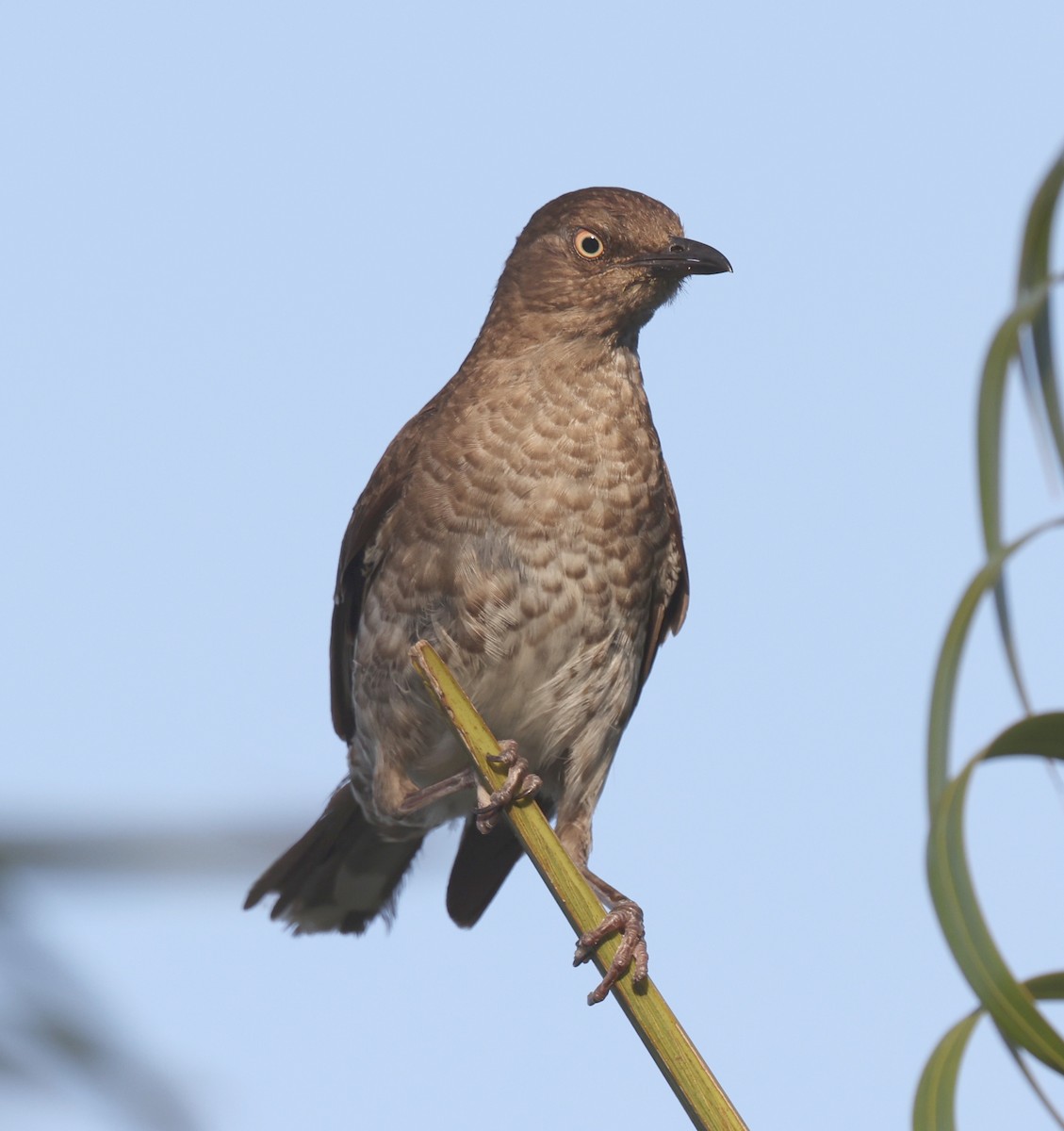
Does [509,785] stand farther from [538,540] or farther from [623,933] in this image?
[538,540]

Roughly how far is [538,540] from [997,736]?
3.70 metres

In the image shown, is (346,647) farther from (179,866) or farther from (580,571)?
(179,866)

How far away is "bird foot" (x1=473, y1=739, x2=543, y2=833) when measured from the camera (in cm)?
242

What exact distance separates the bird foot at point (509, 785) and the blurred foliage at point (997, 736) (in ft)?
4.10

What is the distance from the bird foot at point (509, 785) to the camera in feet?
7.95

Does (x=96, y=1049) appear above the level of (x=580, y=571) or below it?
below

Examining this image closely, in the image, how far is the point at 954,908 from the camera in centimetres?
105

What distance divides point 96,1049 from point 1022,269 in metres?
0.84

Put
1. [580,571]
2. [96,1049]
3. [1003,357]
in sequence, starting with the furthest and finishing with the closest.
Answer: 1. [580,571]
2. [1003,357]
3. [96,1049]

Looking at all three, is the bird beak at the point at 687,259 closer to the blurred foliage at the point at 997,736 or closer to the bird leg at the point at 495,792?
the bird leg at the point at 495,792

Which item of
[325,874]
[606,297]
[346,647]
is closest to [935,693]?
[606,297]

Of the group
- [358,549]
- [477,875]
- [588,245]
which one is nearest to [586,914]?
[358,549]

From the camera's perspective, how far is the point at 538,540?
4879 millimetres

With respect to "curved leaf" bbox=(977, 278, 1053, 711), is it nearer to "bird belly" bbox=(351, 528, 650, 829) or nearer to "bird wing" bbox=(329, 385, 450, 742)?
"bird belly" bbox=(351, 528, 650, 829)
